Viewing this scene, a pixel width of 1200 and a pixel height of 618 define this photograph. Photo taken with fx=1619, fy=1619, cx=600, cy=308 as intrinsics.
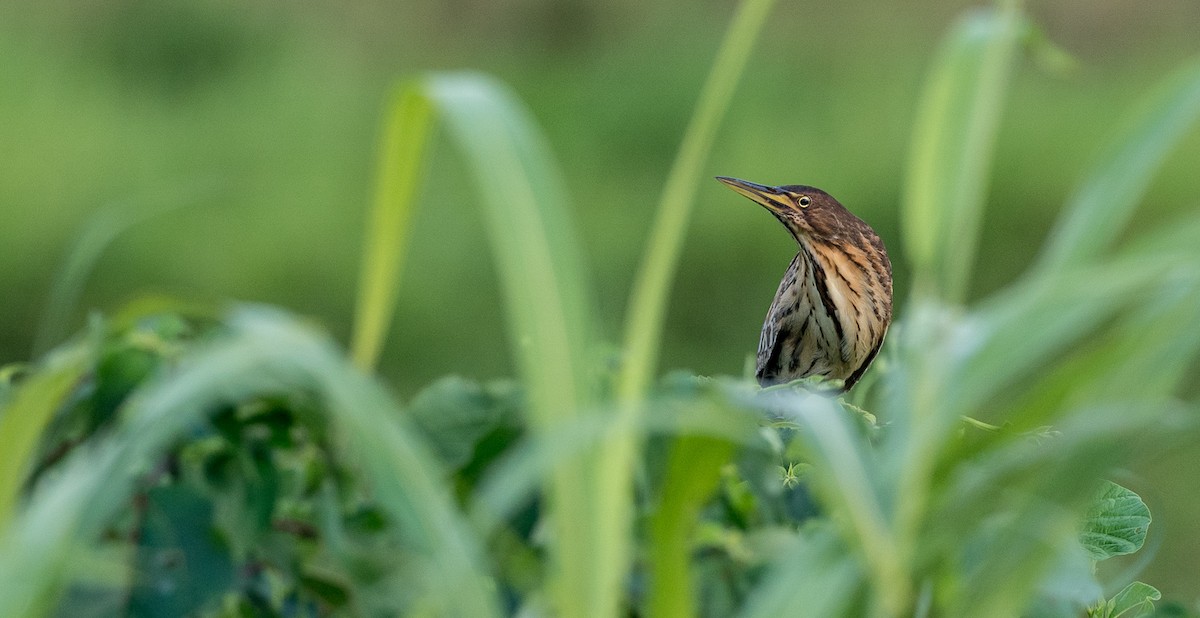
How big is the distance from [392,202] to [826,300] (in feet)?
3.53

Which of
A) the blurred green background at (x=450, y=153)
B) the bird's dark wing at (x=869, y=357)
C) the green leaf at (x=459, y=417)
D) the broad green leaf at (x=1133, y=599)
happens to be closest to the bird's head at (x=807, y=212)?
the bird's dark wing at (x=869, y=357)

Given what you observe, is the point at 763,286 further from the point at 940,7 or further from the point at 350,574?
the point at 350,574

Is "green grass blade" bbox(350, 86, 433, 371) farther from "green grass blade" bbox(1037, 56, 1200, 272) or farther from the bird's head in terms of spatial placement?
the bird's head

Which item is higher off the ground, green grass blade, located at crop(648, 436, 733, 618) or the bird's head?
green grass blade, located at crop(648, 436, 733, 618)

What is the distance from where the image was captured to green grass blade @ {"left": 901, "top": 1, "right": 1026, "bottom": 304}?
0.46 m

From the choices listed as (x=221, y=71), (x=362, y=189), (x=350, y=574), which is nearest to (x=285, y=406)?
(x=350, y=574)

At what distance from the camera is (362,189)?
4230 mm

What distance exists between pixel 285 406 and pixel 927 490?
0.21 meters

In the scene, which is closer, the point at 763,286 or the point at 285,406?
the point at 285,406

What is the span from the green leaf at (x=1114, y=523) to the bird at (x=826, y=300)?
0.88 meters

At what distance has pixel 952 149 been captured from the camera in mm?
469

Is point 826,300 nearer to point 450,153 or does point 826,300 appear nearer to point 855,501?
point 855,501

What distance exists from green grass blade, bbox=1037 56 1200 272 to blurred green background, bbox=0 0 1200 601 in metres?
2.81

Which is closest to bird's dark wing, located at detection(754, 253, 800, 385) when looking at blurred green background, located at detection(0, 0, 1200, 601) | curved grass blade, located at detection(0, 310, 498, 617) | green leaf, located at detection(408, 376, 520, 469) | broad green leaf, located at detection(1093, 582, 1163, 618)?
broad green leaf, located at detection(1093, 582, 1163, 618)
